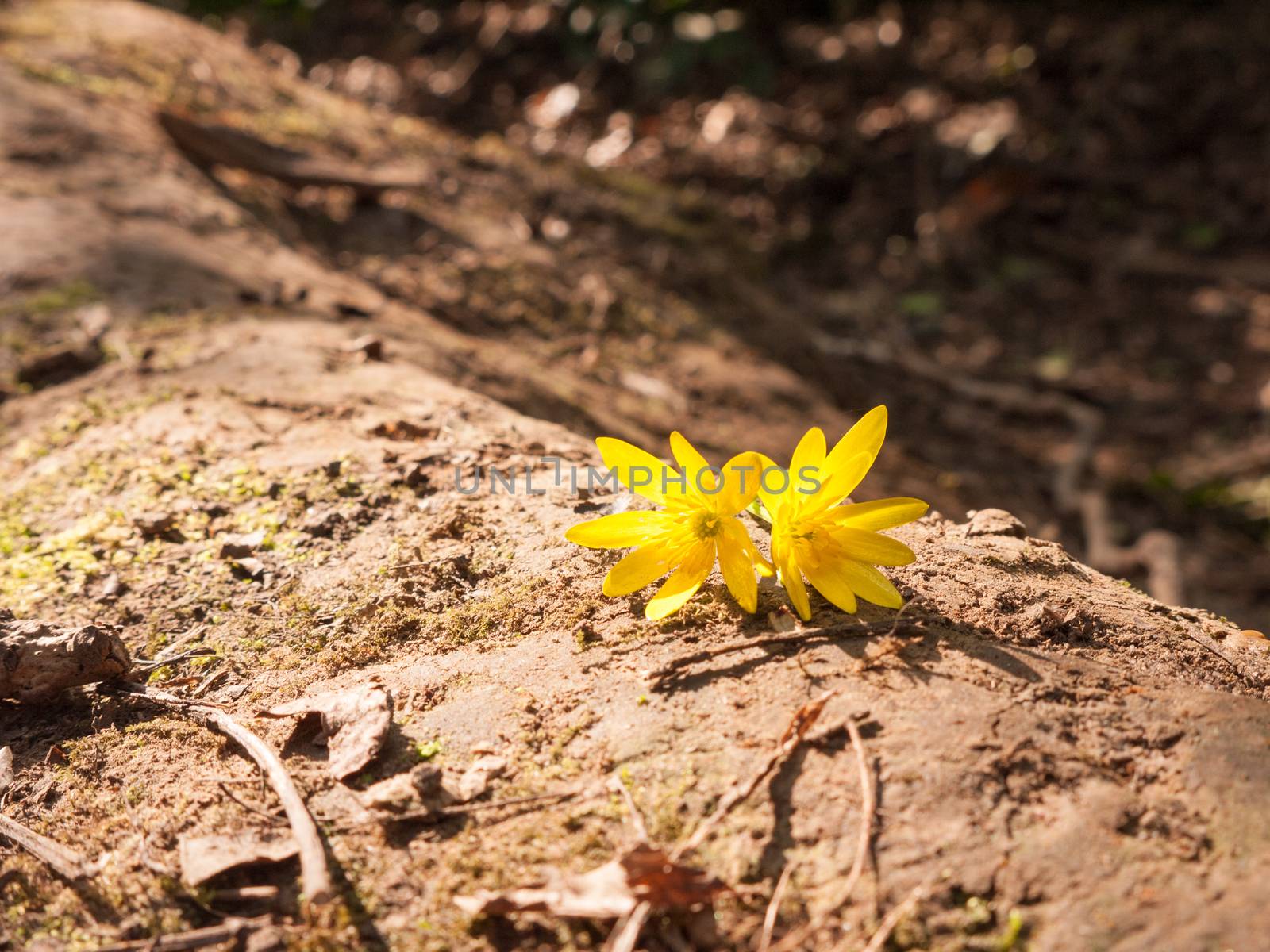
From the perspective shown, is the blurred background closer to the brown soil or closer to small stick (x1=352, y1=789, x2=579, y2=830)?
the brown soil

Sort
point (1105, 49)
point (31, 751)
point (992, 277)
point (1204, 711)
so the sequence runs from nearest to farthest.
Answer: point (1204, 711) → point (31, 751) → point (992, 277) → point (1105, 49)

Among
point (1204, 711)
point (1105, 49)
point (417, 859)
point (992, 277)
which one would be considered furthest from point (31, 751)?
point (1105, 49)

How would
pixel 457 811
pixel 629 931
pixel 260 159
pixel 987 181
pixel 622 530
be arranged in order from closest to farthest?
pixel 629 931, pixel 457 811, pixel 622 530, pixel 260 159, pixel 987 181

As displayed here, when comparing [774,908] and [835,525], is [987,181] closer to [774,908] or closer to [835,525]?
[835,525]

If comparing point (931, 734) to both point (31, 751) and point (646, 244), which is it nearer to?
point (31, 751)

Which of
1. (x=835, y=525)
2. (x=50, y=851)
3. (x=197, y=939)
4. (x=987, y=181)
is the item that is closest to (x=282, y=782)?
(x=197, y=939)

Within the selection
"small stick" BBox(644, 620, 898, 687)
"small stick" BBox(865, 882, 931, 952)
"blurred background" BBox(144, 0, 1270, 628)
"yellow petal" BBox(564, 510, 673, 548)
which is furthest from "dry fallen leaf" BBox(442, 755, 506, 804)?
"blurred background" BBox(144, 0, 1270, 628)

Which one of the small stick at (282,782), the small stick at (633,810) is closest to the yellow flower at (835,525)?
the small stick at (633,810)
